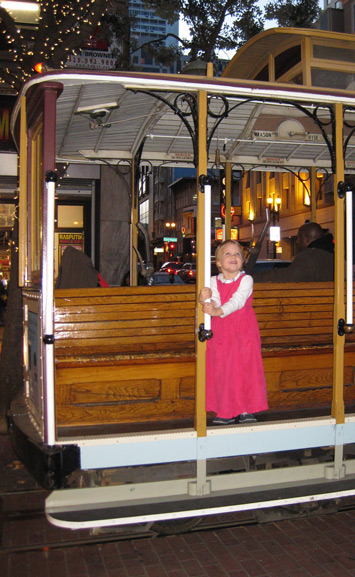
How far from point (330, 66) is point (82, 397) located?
428 cm

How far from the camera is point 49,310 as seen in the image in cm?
342

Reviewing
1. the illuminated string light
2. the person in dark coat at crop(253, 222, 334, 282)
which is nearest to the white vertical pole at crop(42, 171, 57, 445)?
the person in dark coat at crop(253, 222, 334, 282)

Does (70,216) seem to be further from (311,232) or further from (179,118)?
(311,232)

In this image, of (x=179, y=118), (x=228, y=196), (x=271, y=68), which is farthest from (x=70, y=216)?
(x=179, y=118)

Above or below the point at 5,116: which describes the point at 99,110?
below

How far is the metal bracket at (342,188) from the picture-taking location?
12.8 ft

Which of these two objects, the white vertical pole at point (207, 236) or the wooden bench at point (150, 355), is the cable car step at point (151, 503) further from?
the white vertical pole at point (207, 236)

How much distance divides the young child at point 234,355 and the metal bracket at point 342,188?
828mm

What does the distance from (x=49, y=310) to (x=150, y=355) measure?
0.84m

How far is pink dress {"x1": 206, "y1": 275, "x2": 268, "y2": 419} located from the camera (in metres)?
3.88

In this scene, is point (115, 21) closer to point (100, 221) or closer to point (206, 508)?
point (100, 221)

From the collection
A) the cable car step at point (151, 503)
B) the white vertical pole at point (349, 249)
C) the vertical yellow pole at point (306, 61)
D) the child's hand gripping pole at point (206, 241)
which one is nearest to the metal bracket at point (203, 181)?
the child's hand gripping pole at point (206, 241)

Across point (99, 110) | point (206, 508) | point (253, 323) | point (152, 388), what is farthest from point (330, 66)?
point (206, 508)

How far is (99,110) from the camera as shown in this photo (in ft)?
14.0
